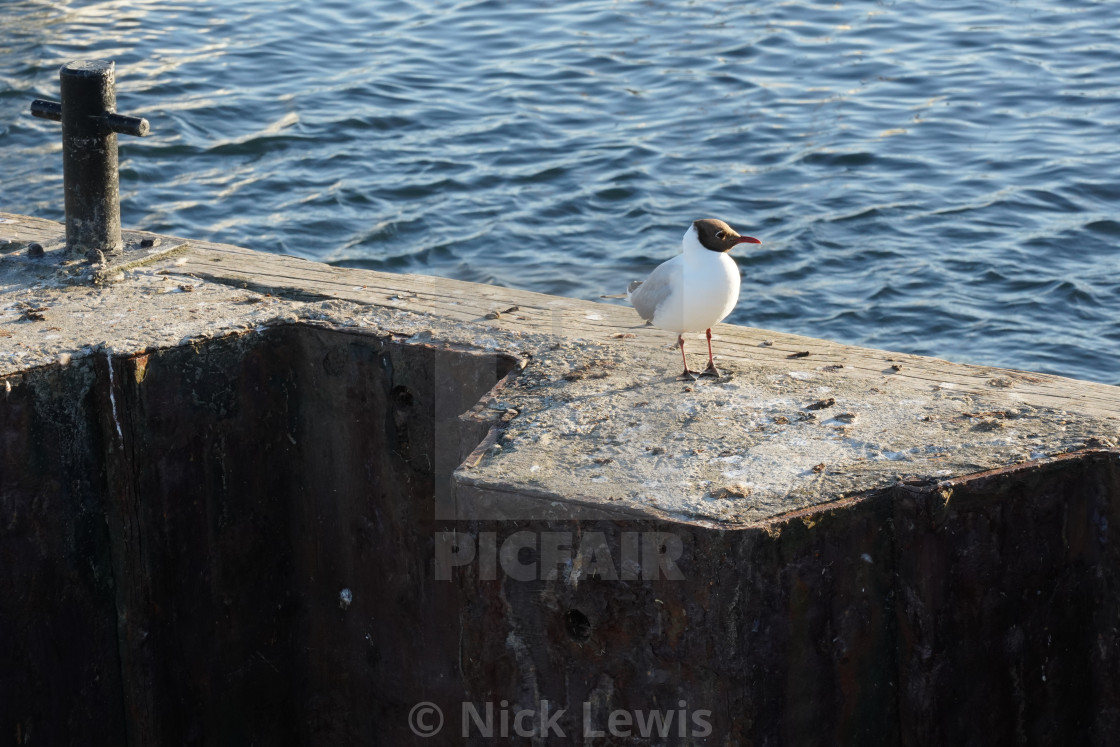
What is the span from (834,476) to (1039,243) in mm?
6513

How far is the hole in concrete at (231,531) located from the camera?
3973 mm

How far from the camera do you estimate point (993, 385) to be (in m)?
4.16

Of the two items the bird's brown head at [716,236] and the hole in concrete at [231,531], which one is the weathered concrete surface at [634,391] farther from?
the bird's brown head at [716,236]

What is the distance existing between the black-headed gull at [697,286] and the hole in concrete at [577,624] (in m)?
1.20

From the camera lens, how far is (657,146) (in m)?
10.8

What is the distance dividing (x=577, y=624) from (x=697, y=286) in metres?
1.48

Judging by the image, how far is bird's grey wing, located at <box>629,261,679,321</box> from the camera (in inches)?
175

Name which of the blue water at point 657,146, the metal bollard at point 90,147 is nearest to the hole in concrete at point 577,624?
the metal bollard at point 90,147

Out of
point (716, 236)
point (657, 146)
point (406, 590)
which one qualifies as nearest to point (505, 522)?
point (406, 590)

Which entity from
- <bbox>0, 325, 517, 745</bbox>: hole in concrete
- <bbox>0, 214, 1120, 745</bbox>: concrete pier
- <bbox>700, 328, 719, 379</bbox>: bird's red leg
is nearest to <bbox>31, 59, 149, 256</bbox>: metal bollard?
<bbox>0, 214, 1120, 745</bbox>: concrete pier

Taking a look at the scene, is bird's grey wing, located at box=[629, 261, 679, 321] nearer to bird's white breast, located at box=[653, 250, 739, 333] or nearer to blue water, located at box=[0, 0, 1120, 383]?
bird's white breast, located at box=[653, 250, 739, 333]

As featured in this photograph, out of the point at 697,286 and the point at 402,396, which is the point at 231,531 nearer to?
the point at 402,396

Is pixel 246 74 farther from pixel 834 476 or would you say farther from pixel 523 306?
pixel 834 476

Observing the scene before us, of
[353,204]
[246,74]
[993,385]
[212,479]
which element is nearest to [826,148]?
[353,204]
